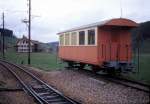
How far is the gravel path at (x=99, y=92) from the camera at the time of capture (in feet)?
42.4

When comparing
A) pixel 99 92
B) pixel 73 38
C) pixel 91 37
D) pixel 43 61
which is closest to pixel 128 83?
pixel 99 92

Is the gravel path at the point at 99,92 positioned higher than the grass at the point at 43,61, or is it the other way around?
the grass at the point at 43,61

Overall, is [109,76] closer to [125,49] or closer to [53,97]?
[125,49]

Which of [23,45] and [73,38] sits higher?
[23,45]

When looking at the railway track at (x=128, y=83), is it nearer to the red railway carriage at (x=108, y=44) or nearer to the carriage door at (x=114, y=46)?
the red railway carriage at (x=108, y=44)

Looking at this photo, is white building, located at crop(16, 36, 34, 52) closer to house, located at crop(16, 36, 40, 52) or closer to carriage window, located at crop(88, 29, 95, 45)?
house, located at crop(16, 36, 40, 52)

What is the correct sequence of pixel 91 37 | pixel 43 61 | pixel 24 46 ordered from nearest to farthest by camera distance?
1. pixel 91 37
2. pixel 43 61
3. pixel 24 46

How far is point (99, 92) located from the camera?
14.9 meters

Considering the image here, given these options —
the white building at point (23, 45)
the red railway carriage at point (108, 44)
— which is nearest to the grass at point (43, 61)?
the red railway carriage at point (108, 44)

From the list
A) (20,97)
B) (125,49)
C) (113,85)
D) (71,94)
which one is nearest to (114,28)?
(125,49)

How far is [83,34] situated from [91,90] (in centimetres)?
643

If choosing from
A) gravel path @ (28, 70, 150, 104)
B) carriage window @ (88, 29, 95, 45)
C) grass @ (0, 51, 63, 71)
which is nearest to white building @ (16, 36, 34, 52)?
Result: grass @ (0, 51, 63, 71)

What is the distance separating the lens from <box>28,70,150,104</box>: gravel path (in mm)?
12938

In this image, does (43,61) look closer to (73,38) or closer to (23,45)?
(73,38)
